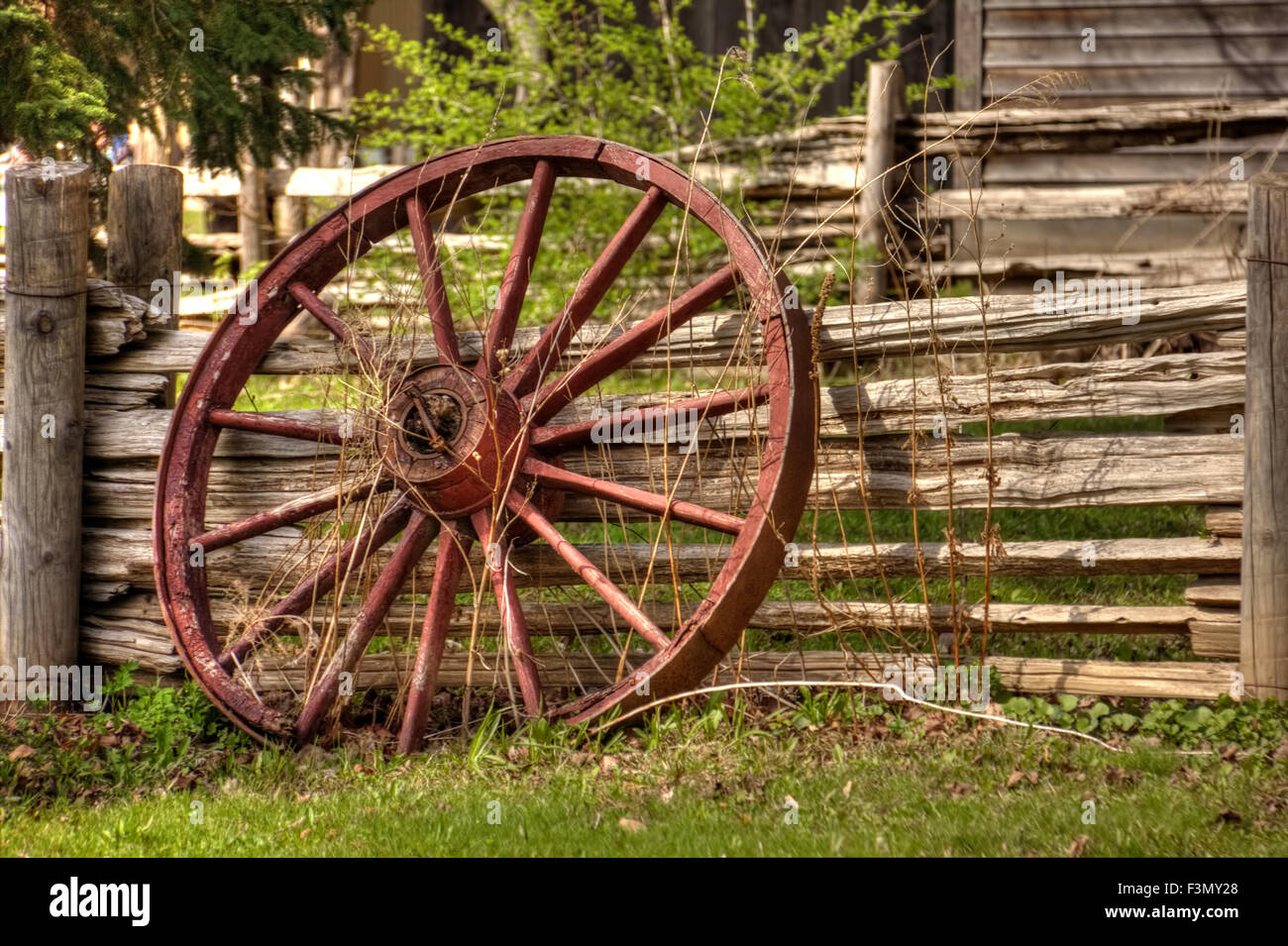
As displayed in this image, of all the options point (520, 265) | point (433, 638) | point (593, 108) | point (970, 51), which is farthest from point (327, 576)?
point (970, 51)

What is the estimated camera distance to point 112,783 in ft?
13.5

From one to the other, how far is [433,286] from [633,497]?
1022 mm

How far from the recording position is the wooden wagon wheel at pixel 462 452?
12.7 ft

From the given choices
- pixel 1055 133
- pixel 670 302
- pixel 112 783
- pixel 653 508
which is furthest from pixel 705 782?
pixel 1055 133

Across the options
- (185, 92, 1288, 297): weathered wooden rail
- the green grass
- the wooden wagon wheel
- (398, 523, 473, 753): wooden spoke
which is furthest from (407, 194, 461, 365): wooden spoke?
(185, 92, 1288, 297): weathered wooden rail

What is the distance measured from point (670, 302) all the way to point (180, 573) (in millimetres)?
1907

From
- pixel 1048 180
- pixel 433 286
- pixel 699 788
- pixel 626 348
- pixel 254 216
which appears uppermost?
pixel 1048 180

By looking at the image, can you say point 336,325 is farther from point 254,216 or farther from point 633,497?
point 254,216

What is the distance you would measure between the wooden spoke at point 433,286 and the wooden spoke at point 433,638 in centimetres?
60

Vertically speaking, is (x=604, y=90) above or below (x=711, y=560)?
above

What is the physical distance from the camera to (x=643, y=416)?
4.20 m

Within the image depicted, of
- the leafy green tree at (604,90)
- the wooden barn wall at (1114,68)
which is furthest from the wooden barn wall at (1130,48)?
the leafy green tree at (604,90)

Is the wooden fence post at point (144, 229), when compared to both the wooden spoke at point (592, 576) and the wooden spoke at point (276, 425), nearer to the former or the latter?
the wooden spoke at point (276, 425)
